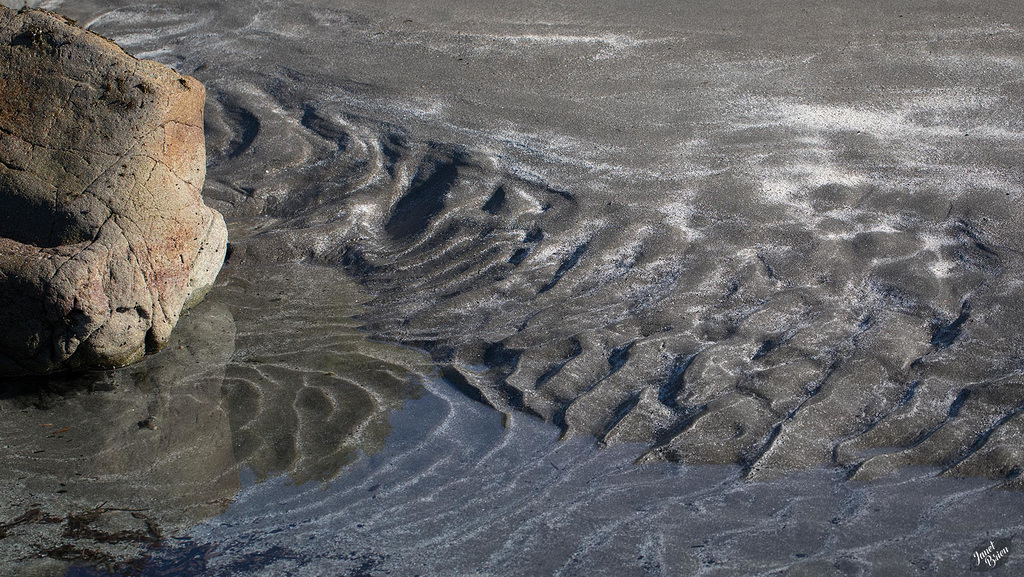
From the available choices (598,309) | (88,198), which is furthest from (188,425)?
(598,309)

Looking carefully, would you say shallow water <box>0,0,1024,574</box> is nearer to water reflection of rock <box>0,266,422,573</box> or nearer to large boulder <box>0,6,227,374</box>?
water reflection of rock <box>0,266,422,573</box>

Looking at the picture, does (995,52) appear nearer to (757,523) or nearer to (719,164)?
(719,164)

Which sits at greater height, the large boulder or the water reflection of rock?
the large boulder

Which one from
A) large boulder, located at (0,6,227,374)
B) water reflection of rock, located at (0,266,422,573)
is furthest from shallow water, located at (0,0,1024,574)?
large boulder, located at (0,6,227,374)

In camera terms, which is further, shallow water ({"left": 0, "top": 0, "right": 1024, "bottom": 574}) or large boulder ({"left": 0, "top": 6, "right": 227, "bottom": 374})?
large boulder ({"left": 0, "top": 6, "right": 227, "bottom": 374})

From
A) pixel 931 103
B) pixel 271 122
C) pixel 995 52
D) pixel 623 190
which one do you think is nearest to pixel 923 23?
pixel 995 52
